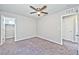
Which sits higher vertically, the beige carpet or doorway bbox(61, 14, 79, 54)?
doorway bbox(61, 14, 79, 54)

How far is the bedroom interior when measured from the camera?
1.97 metres

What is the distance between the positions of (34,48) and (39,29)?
0.36 meters

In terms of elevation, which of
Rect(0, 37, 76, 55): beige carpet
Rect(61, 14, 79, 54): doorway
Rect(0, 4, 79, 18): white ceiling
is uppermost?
Rect(0, 4, 79, 18): white ceiling

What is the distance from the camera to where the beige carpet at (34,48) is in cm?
199

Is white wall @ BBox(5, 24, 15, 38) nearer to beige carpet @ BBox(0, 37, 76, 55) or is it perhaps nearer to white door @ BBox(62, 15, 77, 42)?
beige carpet @ BBox(0, 37, 76, 55)

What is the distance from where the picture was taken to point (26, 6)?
1.99 meters

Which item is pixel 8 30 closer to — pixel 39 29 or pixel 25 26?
pixel 25 26

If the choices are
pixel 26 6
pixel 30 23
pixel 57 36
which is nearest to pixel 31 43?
pixel 30 23

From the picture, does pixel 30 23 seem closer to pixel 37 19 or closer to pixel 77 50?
pixel 37 19

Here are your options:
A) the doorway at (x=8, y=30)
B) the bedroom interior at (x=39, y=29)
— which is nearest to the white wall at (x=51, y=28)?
the bedroom interior at (x=39, y=29)

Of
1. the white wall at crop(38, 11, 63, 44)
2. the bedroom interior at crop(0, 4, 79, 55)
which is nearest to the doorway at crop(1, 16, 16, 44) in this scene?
the bedroom interior at crop(0, 4, 79, 55)

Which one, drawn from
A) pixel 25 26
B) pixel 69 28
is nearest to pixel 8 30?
pixel 25 26

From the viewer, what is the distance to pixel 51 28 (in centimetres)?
205
